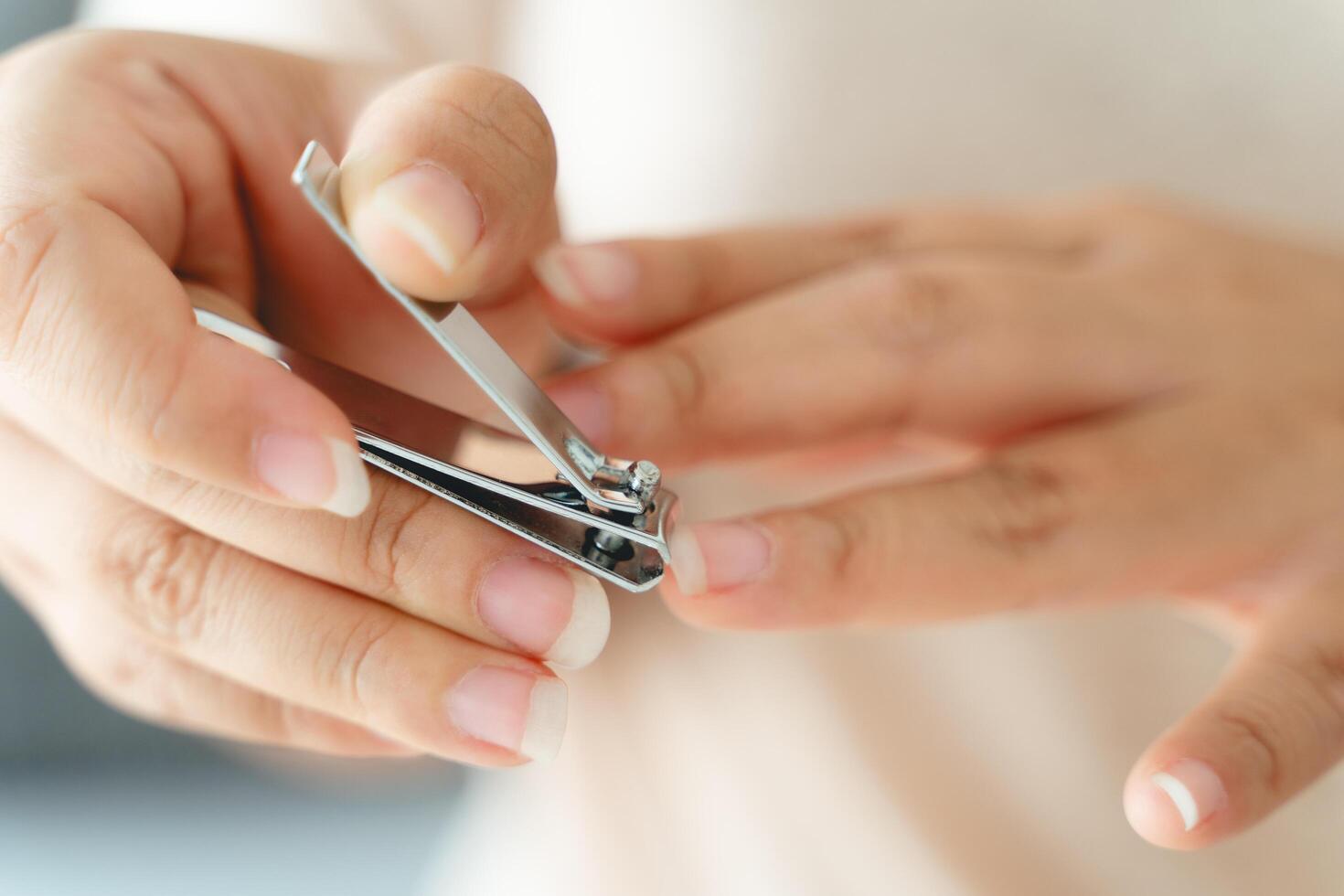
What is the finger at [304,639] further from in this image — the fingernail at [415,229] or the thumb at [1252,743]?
the thumb at [1252,743]

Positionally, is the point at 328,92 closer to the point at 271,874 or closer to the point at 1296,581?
the point at 1296,581

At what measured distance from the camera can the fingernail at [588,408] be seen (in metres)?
0.76

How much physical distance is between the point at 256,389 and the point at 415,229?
0.10 m

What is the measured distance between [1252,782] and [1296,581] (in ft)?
0.89

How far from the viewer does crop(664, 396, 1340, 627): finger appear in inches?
29.3

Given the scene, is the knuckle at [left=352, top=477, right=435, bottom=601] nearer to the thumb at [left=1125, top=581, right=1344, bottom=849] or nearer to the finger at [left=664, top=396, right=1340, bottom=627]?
the finger at [left=664, top=396, right=1340, bottom=627]

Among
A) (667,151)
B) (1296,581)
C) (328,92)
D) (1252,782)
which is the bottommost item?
(1252,782)

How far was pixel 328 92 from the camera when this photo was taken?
0.81 m

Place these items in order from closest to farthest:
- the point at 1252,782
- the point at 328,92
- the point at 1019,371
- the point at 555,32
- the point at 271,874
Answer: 1. the point at 1252,782
2. the point at 328,92
3. the point at 1019,371
4. the point at 271,874
5. the point at 555,32

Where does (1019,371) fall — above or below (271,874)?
above

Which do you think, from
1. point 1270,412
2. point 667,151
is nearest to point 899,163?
point 667,151

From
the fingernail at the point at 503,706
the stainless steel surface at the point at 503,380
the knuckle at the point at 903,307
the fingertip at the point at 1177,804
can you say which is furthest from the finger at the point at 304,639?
the knuckle at the point at 903,307

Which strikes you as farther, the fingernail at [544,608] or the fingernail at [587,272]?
the fingernail at [587,272]

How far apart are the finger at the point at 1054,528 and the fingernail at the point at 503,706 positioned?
0.14 metres
